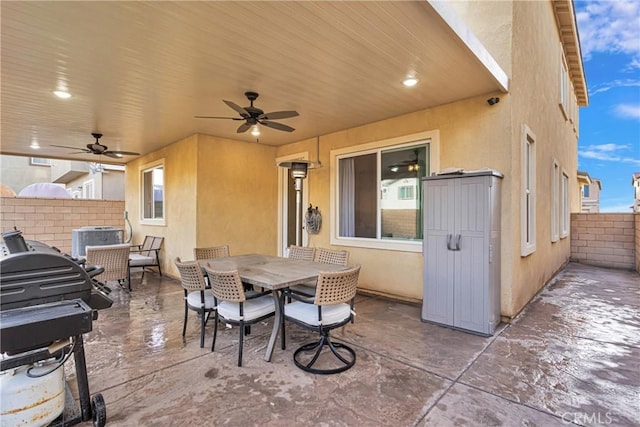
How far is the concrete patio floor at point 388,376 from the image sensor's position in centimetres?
200

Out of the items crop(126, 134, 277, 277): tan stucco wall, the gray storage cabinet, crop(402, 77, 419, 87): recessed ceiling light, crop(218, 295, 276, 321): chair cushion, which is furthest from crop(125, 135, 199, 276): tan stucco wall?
the gray storage cabinet

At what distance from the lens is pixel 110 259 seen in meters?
4.88

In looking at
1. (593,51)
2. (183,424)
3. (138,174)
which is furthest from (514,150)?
(593,51)

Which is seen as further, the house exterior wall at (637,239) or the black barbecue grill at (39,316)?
the house exterior wall at (637,239)

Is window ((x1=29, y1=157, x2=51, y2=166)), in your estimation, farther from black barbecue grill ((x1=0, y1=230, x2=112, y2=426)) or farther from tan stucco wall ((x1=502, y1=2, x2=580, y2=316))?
tan stucco wall ((x1=502, y1=2, x2=580, y2=316))

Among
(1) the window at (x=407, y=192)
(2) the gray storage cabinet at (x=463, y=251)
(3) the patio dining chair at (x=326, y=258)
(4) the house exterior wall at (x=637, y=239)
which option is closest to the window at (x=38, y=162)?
(3) the patio dining chair at (x=326, y=258)

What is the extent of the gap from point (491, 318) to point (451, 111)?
103 inches

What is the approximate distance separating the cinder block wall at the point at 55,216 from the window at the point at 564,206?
36.7ft

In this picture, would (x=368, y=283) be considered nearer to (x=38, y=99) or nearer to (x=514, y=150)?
(x=514, y=150)

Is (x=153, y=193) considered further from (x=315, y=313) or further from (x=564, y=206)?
(x=564, y=206)

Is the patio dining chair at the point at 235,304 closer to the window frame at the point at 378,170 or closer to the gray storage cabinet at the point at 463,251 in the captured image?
the gray storage cabinet at the point at 463,251

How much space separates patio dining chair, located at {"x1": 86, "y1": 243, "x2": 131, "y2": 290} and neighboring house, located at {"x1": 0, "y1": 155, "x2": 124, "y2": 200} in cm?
760

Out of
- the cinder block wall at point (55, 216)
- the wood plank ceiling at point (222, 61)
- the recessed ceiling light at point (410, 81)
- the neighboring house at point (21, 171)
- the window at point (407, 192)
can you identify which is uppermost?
the neighboring house at point (21, 171)

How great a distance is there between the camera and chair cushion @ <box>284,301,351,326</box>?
2.60 meters
